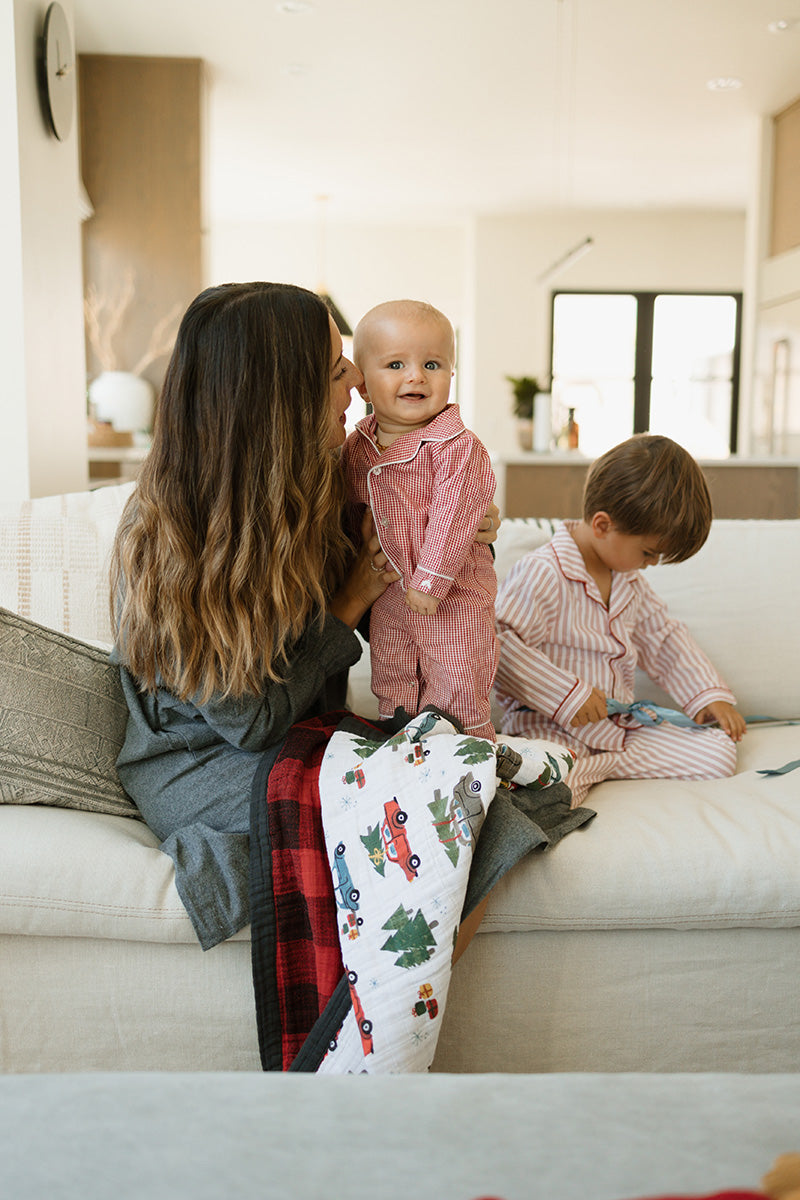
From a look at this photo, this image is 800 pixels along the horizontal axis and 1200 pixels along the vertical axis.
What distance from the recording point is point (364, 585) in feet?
4.98

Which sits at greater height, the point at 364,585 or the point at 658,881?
the point at 364,585

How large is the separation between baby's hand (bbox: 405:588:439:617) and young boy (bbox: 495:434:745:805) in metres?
0.30

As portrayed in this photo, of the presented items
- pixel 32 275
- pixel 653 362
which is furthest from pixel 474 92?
pixel 32 275

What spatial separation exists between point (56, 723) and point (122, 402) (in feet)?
12.3

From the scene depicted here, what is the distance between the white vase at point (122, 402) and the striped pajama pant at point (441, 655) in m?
3.64

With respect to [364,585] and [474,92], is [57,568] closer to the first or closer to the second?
[364,585]

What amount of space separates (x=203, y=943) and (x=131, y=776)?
1.03 feet

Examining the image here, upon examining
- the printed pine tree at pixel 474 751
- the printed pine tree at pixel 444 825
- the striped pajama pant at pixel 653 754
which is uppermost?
the printed pine tree at pixel 474 751

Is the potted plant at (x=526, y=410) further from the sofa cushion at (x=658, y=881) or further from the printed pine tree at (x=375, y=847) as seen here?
the printed pine tree at (x=375, y=847)

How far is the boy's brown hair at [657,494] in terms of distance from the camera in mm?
1687

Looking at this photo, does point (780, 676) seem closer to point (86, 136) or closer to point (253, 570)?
point (253, 570)

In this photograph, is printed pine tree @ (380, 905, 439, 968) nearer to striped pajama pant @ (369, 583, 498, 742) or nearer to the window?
striped pajama pant @ (369, 583, 498, 742)

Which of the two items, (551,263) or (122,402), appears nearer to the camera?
(122,402)

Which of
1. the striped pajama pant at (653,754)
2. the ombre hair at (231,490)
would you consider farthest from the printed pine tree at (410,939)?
the striped pajama pant at (653,754)
